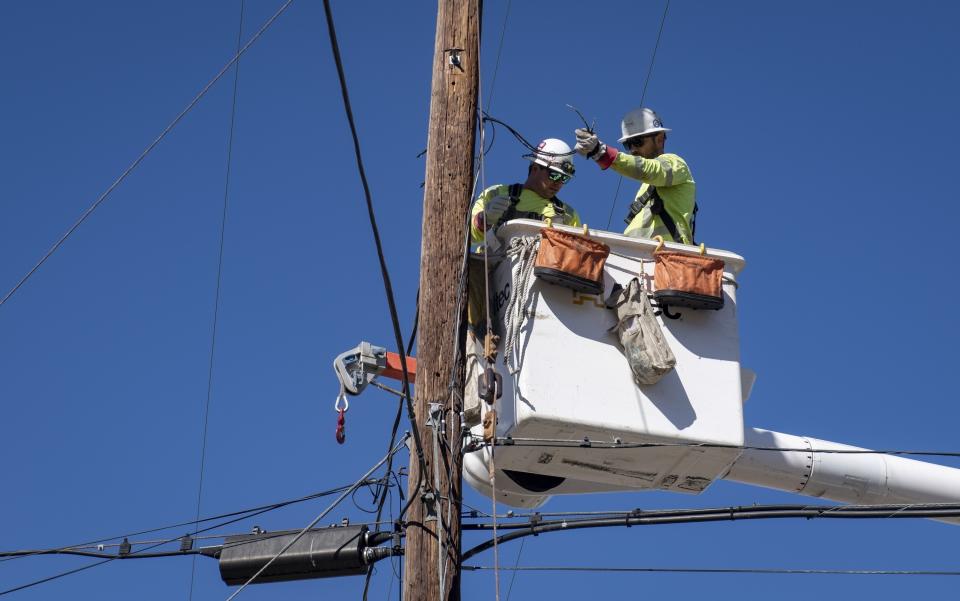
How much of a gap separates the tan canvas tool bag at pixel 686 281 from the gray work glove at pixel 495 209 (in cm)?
109

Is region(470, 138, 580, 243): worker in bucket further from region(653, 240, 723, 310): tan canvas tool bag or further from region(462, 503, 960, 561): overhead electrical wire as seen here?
region(462, 503, 960, 561): overhead electrical wire

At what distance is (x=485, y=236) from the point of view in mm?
8992

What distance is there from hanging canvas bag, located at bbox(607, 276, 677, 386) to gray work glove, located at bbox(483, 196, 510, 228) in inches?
40.9

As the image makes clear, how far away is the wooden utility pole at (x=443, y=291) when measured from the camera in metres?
7.77

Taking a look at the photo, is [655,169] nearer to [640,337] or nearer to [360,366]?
[640,337]

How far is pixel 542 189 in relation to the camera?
9820mm

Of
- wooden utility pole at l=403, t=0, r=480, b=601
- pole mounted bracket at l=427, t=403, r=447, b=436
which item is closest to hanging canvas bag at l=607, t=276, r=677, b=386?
wooden utility pole at l=403, t=0, r=480, b=601

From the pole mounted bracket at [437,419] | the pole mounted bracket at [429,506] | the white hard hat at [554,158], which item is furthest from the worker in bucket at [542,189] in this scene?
the pole mounted bracket at [429,506]

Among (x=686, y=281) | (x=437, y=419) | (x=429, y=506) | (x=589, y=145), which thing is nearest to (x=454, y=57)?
(x=589, y=145)

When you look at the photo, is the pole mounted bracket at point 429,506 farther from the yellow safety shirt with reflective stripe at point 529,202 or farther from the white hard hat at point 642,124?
the white hard hat at point 642,124

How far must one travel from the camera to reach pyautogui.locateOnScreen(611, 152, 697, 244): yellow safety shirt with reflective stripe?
948 cm

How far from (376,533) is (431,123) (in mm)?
2454

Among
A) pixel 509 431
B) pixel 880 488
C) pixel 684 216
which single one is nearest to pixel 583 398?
pixel 509 431

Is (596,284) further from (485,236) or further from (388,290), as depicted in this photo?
(388,290)
